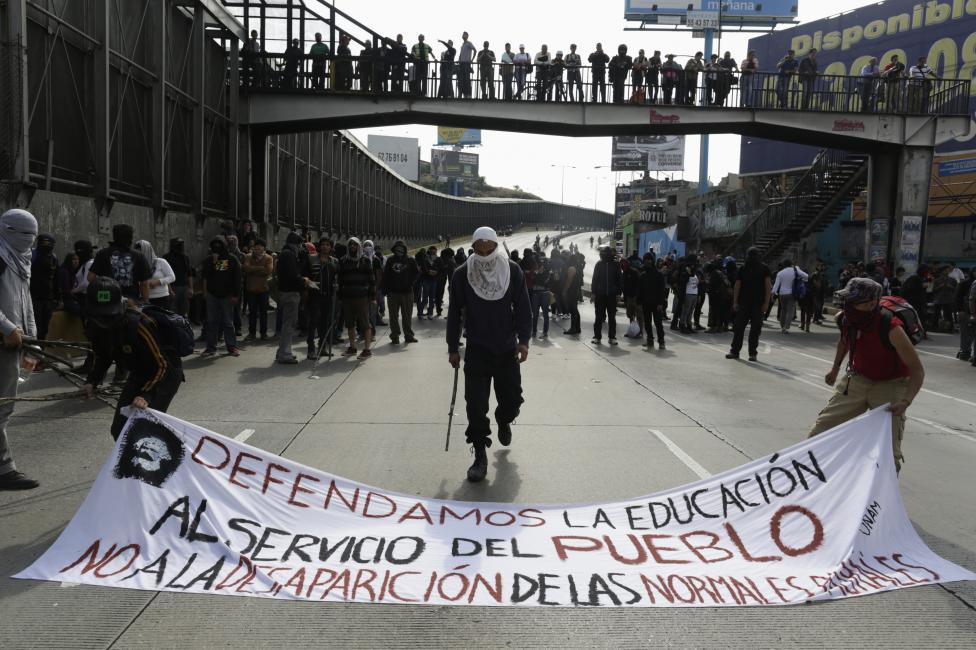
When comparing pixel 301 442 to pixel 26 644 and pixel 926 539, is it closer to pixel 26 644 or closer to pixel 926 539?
pixel 26 644

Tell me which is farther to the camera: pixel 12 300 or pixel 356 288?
pixel 356 288

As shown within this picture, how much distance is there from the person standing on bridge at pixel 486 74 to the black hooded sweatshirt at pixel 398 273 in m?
11.9

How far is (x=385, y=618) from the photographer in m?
3.74

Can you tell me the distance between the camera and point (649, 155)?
8444 cm

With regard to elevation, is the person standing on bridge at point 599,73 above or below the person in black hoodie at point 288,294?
above

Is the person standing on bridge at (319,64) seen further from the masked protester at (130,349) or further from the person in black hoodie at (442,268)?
the masked protester at (130,349)

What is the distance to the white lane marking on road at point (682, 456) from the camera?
6.47 metres

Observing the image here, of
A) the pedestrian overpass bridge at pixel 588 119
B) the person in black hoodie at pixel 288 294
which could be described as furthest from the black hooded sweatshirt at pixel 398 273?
the pedestrian overpass bridge at pixel 588 119

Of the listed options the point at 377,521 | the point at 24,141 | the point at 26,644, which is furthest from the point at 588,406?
the point at 24,141

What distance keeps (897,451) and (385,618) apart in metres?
3.63

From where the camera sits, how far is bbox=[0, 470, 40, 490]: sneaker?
559 cm

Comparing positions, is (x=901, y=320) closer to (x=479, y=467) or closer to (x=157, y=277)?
(x=479, y=467)

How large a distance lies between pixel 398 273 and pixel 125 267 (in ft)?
20.6

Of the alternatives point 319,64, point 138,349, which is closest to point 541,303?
point 319,64
